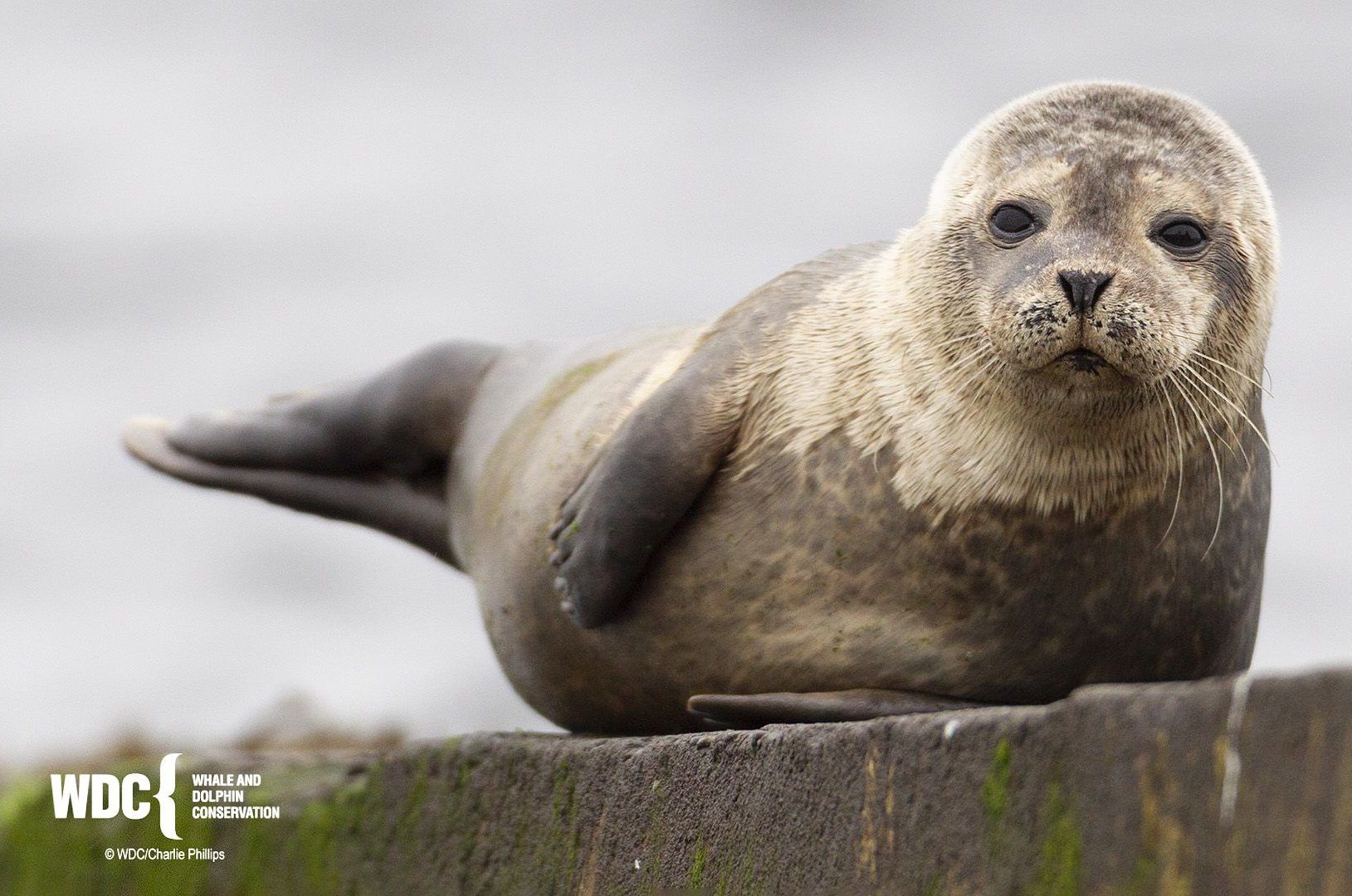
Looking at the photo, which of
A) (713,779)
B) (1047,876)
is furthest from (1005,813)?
(713,779)

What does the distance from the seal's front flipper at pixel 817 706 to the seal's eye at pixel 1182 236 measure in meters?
1.14

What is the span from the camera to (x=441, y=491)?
6570mm

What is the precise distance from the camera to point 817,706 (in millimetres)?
4156

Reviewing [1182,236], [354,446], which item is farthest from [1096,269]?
[354,446]

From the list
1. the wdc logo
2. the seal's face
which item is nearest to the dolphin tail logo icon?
the wdc logo

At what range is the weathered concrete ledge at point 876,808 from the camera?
246 centimetres

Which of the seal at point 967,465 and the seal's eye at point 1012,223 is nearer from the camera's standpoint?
the seal at point 967,465

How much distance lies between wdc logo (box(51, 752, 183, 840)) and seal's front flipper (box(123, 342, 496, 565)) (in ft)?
3.73

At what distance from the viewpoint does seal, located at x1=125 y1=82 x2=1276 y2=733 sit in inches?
Result: 156

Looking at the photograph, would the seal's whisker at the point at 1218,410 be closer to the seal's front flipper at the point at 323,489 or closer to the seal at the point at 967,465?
the seal at the point at 967,465

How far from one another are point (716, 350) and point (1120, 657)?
140 centimetres

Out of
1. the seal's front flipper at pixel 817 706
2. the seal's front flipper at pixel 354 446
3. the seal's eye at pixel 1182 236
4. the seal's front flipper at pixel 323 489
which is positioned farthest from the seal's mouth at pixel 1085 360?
the seal's front flipper at pixel 323 489

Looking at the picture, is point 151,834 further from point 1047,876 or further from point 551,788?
point 1047,876

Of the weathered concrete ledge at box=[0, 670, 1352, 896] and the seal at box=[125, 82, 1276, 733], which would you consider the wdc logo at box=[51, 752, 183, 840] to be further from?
the seal at box=[125, 82, 1276, 733]
